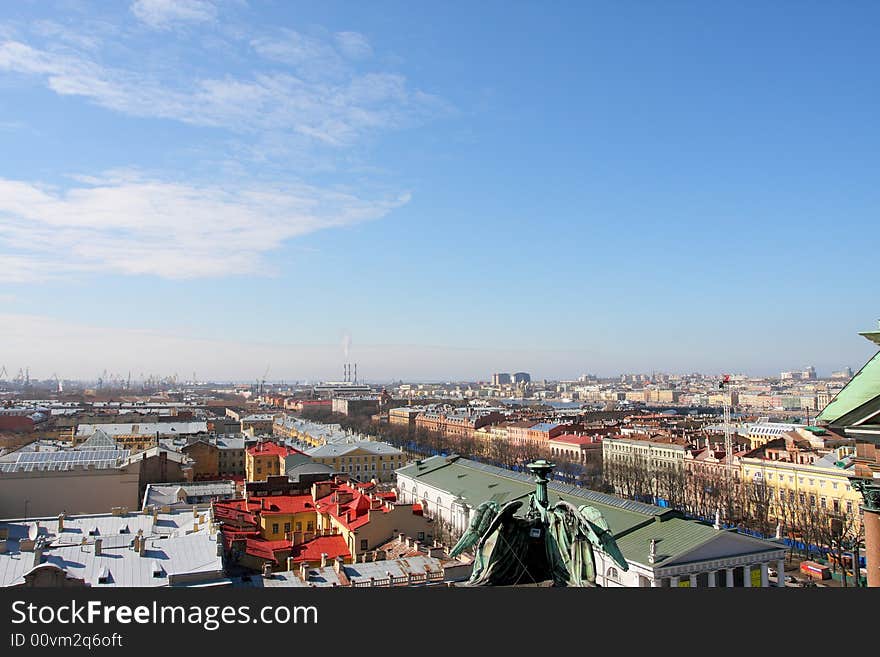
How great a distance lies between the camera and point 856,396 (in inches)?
285

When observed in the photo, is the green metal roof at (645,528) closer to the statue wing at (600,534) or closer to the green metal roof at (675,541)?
the green metal roof at (675,541)

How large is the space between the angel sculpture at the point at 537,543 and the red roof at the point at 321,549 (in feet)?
86.0

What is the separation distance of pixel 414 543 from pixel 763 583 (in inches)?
563

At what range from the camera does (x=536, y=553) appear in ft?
21.1

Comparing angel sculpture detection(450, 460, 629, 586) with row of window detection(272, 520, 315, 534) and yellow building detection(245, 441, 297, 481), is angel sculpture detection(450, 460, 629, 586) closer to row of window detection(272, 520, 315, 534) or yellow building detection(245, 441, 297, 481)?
row of window detection(272, 520, 315, 534)

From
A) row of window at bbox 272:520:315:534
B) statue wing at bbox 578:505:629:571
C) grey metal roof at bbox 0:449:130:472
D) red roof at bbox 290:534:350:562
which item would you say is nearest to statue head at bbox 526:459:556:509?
statue wing at bbox 578:505:629:571

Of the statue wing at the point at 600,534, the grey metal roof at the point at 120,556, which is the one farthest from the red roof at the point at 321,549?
the statue wing at the point at 600,534

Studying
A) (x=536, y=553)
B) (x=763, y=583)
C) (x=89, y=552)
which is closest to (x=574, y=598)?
(x=536, y=553)

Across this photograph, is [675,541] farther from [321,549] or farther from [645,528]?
[321,549]

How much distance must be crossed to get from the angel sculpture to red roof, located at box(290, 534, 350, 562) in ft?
86.0

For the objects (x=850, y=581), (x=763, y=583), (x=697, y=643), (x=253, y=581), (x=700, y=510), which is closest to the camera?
(x=697, y=643)

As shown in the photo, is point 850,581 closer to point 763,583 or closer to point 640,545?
point 763,583

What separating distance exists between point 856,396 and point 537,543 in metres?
3.75

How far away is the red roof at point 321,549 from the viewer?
3138cm
